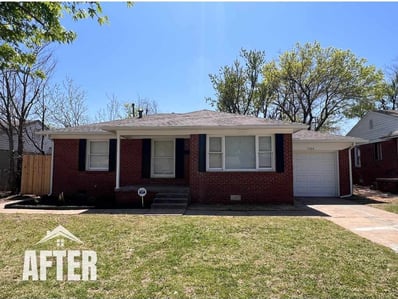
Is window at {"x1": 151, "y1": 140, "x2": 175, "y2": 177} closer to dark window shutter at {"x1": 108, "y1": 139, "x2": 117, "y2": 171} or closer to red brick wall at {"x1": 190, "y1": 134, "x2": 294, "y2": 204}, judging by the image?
dark window shutter at {"x1": 108, "y1": 139, "x2": 117, "y2": 171}

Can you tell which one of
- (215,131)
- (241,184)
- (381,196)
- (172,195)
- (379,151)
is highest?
(215,131)

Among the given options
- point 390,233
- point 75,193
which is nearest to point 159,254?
point 390,233

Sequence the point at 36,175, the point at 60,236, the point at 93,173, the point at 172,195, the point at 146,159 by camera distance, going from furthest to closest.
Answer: the point at 36,175, the point at 93,173, the point at 146,159, the point at 172,195, the point at 60,236

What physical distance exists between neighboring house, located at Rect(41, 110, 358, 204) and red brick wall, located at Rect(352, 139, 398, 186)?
18.8 feet

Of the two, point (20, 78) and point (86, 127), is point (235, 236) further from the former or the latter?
point (20, 78)

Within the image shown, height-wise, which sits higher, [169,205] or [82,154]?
[82,154]

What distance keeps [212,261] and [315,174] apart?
10674 mm

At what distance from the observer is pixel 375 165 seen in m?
18.4

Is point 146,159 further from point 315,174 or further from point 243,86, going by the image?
point 243,86

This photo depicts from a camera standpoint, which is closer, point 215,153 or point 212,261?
point 212,261

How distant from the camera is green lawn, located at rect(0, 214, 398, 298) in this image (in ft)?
11.4

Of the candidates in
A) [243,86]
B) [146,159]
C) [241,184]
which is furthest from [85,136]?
[243,86]

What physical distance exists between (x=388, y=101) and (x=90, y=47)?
31814 mm

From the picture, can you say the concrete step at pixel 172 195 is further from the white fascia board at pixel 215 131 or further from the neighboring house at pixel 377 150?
the neighboring house at pixel 377 150
